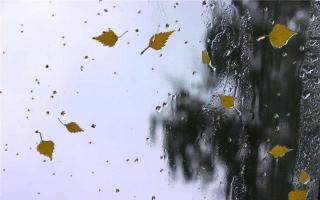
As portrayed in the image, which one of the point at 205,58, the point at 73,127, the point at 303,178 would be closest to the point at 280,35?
the point at 205,58

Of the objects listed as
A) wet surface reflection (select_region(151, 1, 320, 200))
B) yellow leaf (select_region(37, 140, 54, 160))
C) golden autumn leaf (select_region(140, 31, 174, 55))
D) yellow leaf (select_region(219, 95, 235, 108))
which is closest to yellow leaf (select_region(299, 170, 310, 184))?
wet surface reflection (select_region(151, 1, 320, 200))

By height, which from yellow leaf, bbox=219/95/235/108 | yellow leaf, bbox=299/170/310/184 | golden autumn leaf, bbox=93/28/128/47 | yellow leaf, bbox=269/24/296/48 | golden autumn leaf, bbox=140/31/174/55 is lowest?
yellow leaf, bbox=299/170/310/184

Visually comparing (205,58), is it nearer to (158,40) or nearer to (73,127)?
(158,40)

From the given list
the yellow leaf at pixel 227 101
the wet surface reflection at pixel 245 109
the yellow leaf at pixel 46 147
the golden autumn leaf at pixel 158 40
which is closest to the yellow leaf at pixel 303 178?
the wet surface reflection at pixel 245 109

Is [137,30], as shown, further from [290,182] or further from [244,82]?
[290,182]

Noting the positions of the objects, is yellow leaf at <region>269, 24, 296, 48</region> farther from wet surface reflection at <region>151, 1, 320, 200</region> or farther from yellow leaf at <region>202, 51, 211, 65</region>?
yellow leaf at <region>202, 51, 211, 65</region>

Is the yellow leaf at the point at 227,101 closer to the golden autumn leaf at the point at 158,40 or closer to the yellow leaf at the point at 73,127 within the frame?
the golden autumn leaf at the point at 158,40

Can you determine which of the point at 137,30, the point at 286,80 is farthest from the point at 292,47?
the point at 137,30
